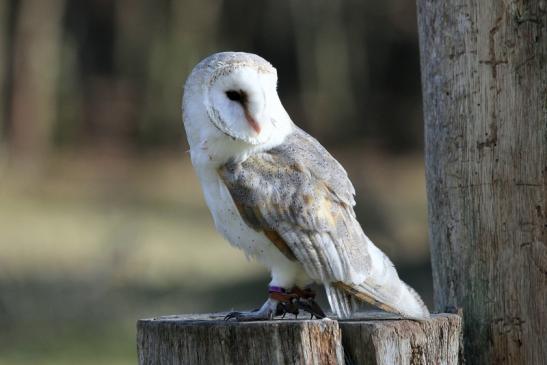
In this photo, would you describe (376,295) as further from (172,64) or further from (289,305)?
(172,64)

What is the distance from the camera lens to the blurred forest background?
45.0 feet

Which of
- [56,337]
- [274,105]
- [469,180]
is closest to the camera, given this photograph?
[274,105]

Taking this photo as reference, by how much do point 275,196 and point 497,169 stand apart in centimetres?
76

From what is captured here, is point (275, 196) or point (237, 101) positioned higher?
point (237, 101)

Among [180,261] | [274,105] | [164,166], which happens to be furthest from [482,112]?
[164,166]

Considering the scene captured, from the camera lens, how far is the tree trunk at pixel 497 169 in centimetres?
360

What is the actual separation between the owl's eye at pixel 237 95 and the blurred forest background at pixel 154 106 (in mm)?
8234

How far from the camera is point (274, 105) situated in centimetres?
344

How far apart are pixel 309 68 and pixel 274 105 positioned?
651 inches

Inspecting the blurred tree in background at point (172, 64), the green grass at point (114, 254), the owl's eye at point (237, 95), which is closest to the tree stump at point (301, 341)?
the owl's eye at point (237, 95)

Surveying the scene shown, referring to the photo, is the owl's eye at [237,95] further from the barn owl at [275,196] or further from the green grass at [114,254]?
the green grass at [114,254]

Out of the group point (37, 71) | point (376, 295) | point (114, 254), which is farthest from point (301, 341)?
point (37, 71)

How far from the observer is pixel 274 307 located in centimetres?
359

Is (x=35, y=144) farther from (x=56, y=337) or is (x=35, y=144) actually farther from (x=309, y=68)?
(x=56, y=337)
